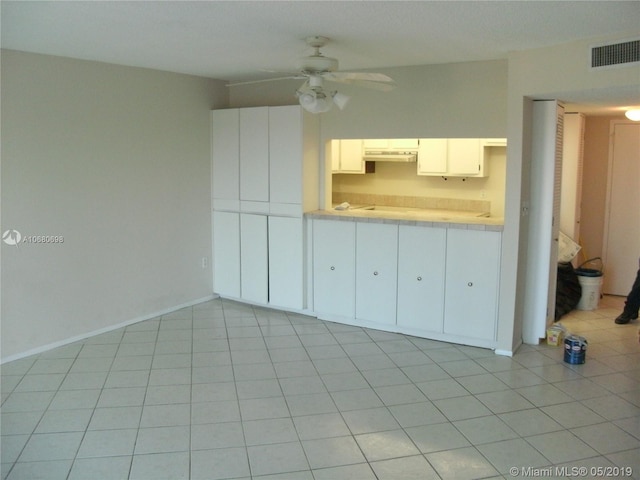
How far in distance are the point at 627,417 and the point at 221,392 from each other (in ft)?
8.59

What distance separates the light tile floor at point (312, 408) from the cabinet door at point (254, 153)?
1453 mm

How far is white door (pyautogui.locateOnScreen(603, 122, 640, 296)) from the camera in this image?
6148 mm

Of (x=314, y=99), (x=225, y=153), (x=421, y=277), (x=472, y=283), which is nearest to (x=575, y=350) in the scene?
(x=472, y=283)

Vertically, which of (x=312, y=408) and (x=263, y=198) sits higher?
(x=263, y=198)

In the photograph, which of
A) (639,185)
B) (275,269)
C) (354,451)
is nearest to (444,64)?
(275,269)

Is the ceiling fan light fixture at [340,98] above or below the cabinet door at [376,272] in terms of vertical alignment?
above

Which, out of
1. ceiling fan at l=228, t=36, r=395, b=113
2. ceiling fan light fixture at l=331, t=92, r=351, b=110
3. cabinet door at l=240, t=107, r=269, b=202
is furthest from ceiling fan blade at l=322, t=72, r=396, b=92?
cabinet door at l=240, t=107, r=269, b=202

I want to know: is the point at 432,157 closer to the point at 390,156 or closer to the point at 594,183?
the point at 390,156

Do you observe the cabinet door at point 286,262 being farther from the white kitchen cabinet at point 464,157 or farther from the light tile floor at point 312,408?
the white kitchen cabinet at point 464,157

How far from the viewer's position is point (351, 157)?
6.46 metres

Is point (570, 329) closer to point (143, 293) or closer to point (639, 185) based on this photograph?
point (639, 185)

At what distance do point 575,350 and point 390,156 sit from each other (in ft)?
9.34

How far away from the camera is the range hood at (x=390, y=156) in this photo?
610 cm

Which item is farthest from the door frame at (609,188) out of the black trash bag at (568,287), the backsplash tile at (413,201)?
the backsplash tile at (413,201)
